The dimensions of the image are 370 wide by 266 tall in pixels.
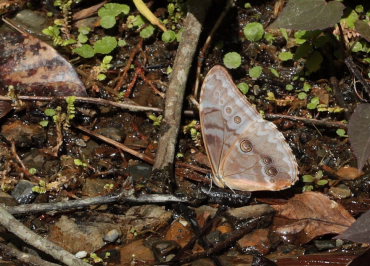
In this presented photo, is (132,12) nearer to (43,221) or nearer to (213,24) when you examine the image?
(213,24)

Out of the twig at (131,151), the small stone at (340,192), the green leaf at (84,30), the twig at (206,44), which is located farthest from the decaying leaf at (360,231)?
the green leaf at (84,30)

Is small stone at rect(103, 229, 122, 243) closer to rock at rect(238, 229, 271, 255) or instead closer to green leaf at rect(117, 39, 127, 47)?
rock at rect(238, 229, 271, 255)

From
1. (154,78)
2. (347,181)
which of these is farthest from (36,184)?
(347,181)

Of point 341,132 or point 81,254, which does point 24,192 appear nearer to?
point 81,254

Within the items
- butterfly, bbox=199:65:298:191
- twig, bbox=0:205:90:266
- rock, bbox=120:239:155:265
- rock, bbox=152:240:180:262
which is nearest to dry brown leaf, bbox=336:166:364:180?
butterfly, bbox=199:65:298:191

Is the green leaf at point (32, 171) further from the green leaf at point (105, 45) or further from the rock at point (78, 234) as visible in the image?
the green leaf at point (105, 45)

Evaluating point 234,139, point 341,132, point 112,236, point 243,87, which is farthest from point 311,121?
point 112,236
